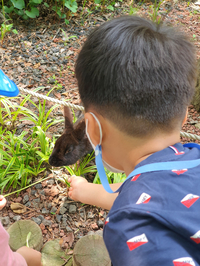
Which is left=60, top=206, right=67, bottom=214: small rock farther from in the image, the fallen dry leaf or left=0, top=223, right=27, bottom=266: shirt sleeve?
left=0, top=223, right=27, bottom=266: shirt sleeve

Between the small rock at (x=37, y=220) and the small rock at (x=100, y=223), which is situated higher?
the small rock at (x=100, y=223)

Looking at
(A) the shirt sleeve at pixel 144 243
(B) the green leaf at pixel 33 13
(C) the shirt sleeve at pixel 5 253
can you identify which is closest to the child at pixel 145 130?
(A) the shirt sleeve at pixel 144 243

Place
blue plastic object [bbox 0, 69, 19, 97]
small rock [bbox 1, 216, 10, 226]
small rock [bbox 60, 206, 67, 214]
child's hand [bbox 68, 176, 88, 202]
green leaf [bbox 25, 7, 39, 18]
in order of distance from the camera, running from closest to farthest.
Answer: blue plastic object [bbox 0, 69, 19, 97] < child's hand [bbox 68, 176, 88, 202] < small rock [bbox 1, 216, 10, 226] < small rock [bbox 60, 206, 67, 214] < green leaf [bbox 25, 7, 39, 18]

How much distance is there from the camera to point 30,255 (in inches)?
66.1

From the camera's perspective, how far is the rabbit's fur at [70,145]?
2463mm

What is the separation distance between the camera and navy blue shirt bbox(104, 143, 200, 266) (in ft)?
2.54

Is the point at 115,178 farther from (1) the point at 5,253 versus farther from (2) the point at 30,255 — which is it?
(1) the point at 5,253

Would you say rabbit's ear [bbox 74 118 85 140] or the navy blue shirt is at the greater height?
the navy blue shirt

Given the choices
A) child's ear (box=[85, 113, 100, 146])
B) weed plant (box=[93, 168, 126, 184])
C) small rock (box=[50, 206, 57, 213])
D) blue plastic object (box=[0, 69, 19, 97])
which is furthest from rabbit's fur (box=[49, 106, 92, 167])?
child's ear (box=[85, 113, 100, 146])

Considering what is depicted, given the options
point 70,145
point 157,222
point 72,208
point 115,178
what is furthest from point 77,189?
point 157,222

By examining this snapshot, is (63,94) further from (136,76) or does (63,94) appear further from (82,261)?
(136,76)

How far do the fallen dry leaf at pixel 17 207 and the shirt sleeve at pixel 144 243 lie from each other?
1.67 meters

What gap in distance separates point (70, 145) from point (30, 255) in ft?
3.87

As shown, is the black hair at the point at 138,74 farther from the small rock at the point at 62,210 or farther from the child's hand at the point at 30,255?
the small rock at the point at 62,210
